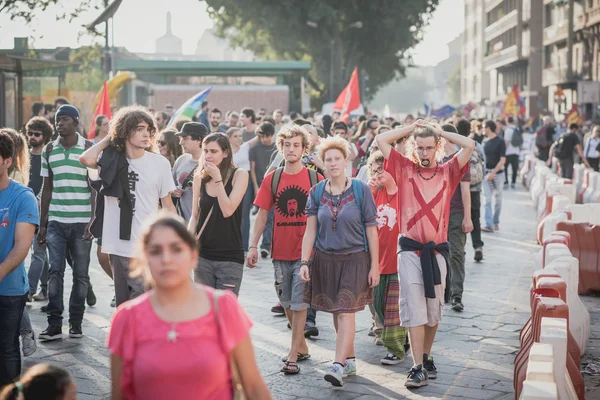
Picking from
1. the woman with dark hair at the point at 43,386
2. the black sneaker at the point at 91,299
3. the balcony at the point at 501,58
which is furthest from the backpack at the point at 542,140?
the balcony at the point at 501,58

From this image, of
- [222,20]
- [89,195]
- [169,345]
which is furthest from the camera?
[222,20]

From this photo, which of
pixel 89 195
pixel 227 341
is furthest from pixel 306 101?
pixel 227 341

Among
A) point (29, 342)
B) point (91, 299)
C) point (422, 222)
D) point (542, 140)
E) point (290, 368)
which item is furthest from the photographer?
point (542, 140)

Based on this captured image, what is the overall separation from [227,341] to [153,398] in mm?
299

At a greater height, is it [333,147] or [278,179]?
[333,147]

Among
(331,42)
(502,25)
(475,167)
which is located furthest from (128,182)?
(502,25)

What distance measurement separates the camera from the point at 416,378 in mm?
6969

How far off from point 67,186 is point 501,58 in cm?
8570

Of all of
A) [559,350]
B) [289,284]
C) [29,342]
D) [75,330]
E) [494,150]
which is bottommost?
[75,330]

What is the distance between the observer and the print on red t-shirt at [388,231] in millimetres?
8094

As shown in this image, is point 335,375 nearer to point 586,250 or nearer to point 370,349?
point 370,349

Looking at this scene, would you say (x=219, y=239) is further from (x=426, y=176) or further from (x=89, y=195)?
(x=89, y=195)

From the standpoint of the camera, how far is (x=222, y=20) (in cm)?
4962

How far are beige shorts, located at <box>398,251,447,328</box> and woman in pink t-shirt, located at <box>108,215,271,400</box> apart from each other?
12.0 feet
